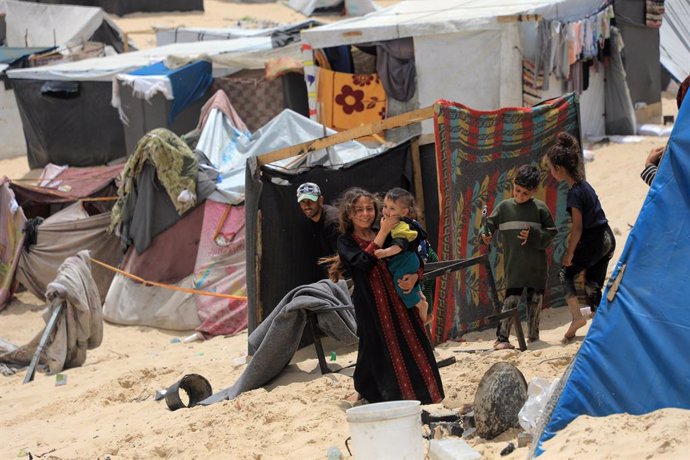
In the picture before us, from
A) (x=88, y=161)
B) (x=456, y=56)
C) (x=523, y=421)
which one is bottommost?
(x=88, y=161)

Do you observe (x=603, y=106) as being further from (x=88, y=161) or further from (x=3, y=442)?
(x=3, y=442)

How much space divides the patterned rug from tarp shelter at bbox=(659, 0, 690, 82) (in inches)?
445

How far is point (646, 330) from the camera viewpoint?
14.6 ft

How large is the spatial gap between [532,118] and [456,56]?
5.39 meters

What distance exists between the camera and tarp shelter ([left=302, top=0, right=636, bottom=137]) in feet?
42.0

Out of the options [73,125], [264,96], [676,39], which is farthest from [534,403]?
[73,125]

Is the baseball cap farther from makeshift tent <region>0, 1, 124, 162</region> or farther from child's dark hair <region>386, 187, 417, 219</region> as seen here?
makeshift tent <region>0, 1, 124, 162</region>

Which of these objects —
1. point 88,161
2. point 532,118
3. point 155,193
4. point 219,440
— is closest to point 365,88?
point 155,193

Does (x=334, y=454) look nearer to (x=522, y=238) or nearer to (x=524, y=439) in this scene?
(x=524, y=439)

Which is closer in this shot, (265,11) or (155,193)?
(155,193)

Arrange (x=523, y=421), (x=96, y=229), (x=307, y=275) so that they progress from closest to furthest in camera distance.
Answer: (x=523, y=421), (x=307, y=275), (x=96, y=229)

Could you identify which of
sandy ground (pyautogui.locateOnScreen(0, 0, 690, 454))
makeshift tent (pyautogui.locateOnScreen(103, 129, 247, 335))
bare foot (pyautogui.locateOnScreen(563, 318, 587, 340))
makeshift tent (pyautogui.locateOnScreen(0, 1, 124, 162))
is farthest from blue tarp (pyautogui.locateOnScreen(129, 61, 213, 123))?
bare foot (pyautogui.locateOnScreen(563, 318, 587, 340))

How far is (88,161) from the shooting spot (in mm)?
19750

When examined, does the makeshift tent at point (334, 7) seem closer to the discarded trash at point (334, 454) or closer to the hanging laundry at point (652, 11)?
the hanging laundry at point (652, 11)
